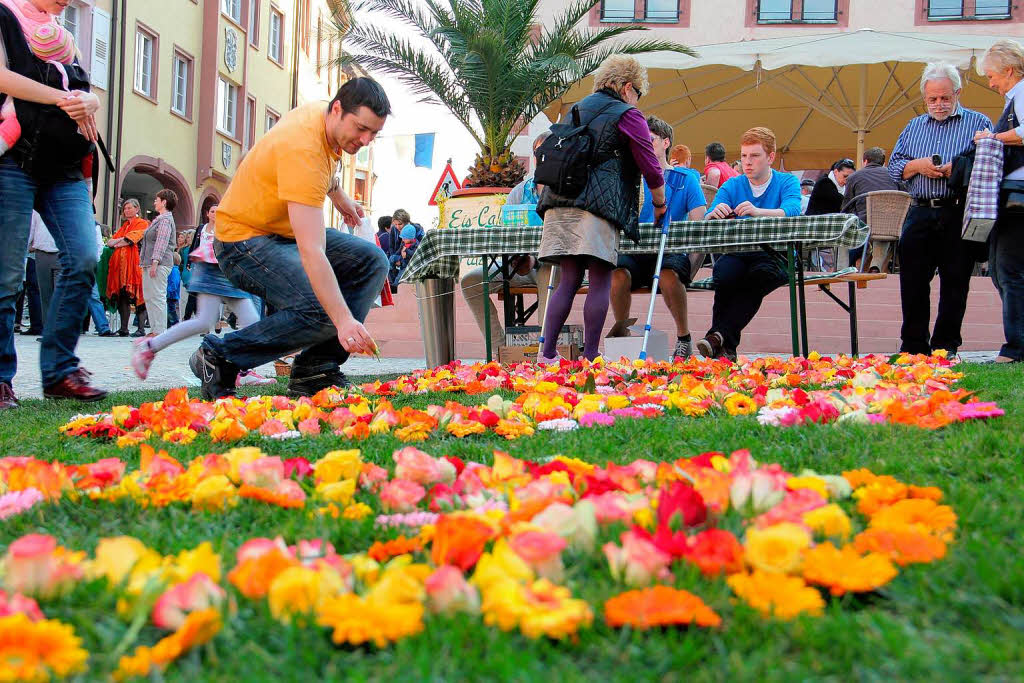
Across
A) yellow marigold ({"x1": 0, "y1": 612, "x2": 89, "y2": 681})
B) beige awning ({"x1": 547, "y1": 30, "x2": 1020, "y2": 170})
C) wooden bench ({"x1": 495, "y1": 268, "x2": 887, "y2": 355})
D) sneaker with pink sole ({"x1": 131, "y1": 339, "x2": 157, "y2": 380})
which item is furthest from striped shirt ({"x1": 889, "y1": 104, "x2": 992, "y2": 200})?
beige awning ({"x1": 547, "y1": 30, "x2": 1020, "y2": 170})

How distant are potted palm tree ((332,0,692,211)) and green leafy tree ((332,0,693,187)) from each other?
0.5 inches

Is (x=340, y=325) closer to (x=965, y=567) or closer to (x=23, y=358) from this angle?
(x=965, y=567)

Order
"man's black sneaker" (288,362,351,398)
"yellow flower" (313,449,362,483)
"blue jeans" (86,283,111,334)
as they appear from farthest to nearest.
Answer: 1. "blue jeans" (86,283,111,334)
2. "man's black sneaker" (288,362,351,398)
3. "yellow flower" (313,449,362,483)

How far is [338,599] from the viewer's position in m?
1.12

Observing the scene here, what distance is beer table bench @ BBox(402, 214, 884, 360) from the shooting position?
5.88 m

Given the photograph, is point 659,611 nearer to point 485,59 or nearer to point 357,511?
point 357,511

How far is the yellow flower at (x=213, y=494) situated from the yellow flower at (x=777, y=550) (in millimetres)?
958

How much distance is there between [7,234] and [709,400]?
2963 millimetres

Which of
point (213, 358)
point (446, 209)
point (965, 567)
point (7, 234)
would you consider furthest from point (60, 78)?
point (446, 209)

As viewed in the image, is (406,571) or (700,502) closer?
(406,571)

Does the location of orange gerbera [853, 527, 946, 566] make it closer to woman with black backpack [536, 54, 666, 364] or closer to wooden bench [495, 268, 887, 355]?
woman with black backpack [536, 54, 666, 364]

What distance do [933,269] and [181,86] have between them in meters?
23.7

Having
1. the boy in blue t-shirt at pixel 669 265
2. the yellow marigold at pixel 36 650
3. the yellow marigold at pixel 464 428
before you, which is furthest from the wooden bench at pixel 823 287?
the yellow marigold at pixel 36 650

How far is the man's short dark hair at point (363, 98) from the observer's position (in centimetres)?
404
